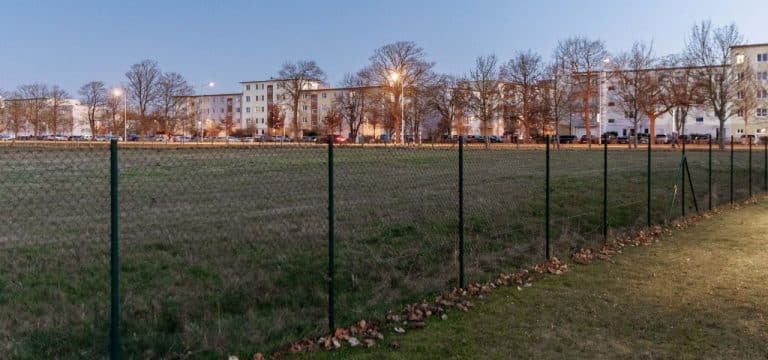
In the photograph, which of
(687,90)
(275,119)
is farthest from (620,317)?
(275,119)

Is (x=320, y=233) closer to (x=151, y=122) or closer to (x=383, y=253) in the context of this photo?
(x=383, y=253)

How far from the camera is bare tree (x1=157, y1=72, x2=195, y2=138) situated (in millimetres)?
85438

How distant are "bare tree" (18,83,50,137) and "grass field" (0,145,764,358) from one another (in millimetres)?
82855

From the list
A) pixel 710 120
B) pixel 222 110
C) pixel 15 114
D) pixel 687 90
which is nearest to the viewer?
pixel 687 90

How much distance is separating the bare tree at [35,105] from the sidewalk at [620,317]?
95214 millimetres

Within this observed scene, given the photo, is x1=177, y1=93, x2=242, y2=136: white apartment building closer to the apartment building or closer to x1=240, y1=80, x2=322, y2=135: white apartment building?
x1=240, y1=80, x2=322, y2=135: white apartment building

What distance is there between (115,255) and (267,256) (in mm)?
4253

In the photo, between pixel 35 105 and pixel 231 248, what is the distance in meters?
93.1

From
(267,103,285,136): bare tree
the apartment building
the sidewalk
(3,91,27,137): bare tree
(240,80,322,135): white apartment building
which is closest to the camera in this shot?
the sidewalk

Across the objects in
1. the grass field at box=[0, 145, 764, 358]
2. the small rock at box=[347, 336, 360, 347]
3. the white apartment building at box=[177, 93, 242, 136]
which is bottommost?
the small rock at box=[347, 336, 360, 347]

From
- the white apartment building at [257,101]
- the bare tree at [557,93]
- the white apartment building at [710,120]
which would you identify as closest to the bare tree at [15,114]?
the white apartment building at [257,101]

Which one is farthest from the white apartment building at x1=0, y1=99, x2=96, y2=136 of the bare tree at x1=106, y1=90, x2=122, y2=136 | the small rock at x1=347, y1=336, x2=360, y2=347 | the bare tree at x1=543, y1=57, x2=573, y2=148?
the small rock at x1=347, y1=336, x2=360, y2=347

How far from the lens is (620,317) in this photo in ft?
21.4

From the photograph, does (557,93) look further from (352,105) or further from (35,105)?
(35,105)
